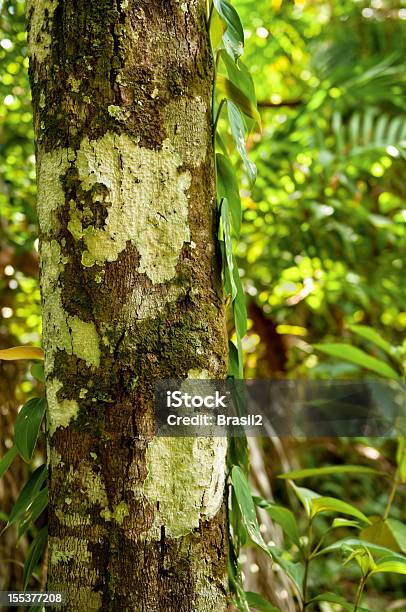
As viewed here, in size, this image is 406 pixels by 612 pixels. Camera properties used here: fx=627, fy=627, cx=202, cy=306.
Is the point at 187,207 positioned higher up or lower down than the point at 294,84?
lower down

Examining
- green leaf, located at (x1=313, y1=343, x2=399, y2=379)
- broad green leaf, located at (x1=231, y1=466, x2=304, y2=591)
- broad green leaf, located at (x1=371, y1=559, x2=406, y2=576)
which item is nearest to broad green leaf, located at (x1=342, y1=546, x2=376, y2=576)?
broad green leaf, located at (x1=371, y1=559, x2=406, y2=576)

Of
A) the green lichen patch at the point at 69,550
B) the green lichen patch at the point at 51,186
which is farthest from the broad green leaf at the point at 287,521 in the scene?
the green lichen patch at the point at 51,186

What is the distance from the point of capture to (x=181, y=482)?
0.58 metres

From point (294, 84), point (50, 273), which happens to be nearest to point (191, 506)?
point (50, 273)

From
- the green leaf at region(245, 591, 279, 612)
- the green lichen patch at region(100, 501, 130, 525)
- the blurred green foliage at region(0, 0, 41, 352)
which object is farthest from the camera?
the blurred green foliage at region(0, 0, 41, 352)

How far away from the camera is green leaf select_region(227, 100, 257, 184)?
0.67m

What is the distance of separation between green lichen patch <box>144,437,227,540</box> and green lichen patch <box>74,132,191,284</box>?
16 centimetres

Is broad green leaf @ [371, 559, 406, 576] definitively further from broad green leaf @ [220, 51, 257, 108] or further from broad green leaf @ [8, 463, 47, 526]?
broad green leaf @ [220, 51, 257, 108]

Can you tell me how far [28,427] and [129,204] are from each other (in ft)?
0.95

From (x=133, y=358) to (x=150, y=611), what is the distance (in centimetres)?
22

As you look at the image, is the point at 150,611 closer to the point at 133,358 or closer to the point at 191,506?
the point at 191,506

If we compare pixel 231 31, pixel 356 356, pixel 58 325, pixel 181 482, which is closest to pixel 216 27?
A: pixel 231 31

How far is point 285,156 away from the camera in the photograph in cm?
163

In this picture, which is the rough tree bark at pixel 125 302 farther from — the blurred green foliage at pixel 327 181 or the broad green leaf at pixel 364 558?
the blurred green foliage at pixel 327 181
